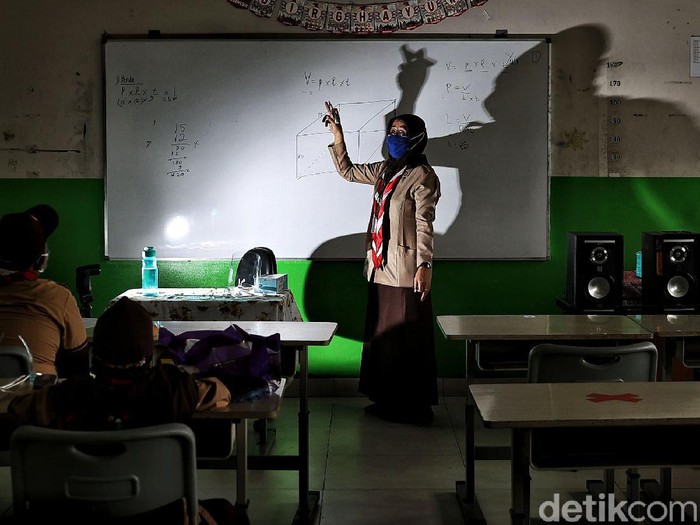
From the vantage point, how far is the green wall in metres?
5.61

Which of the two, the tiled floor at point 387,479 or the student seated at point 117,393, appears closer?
the student seated at point 117,393

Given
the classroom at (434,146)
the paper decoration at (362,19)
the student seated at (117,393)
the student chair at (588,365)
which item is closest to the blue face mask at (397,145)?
the classroom at (434,146)

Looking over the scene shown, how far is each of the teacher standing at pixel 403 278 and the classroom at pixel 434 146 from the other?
421mm

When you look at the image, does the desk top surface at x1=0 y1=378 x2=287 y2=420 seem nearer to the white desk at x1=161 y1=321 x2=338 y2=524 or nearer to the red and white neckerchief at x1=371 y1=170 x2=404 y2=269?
the white desk at x1=161 y1=321 x2=338 y2=524

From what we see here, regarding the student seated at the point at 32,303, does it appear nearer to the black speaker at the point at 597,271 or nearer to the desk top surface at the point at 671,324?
the desk top surface at the point at 671,324

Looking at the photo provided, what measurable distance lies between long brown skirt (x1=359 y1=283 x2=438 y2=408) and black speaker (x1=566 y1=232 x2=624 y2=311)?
83 centimetres

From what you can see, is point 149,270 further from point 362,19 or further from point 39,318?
point 39,318

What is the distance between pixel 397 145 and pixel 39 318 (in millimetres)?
2428

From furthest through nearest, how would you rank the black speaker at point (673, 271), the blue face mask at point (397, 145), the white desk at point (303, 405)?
the blue face mask at point (397, 145), the black speaker at point (673, 271), the white desk at point (303, 405)

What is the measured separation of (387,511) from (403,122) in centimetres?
222

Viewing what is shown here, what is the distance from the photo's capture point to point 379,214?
504 cm

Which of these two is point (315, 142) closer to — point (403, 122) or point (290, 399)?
point (403, 122)

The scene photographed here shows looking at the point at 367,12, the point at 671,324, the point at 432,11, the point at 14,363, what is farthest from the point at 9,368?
the point at 432,11

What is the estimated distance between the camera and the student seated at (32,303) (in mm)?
3166
